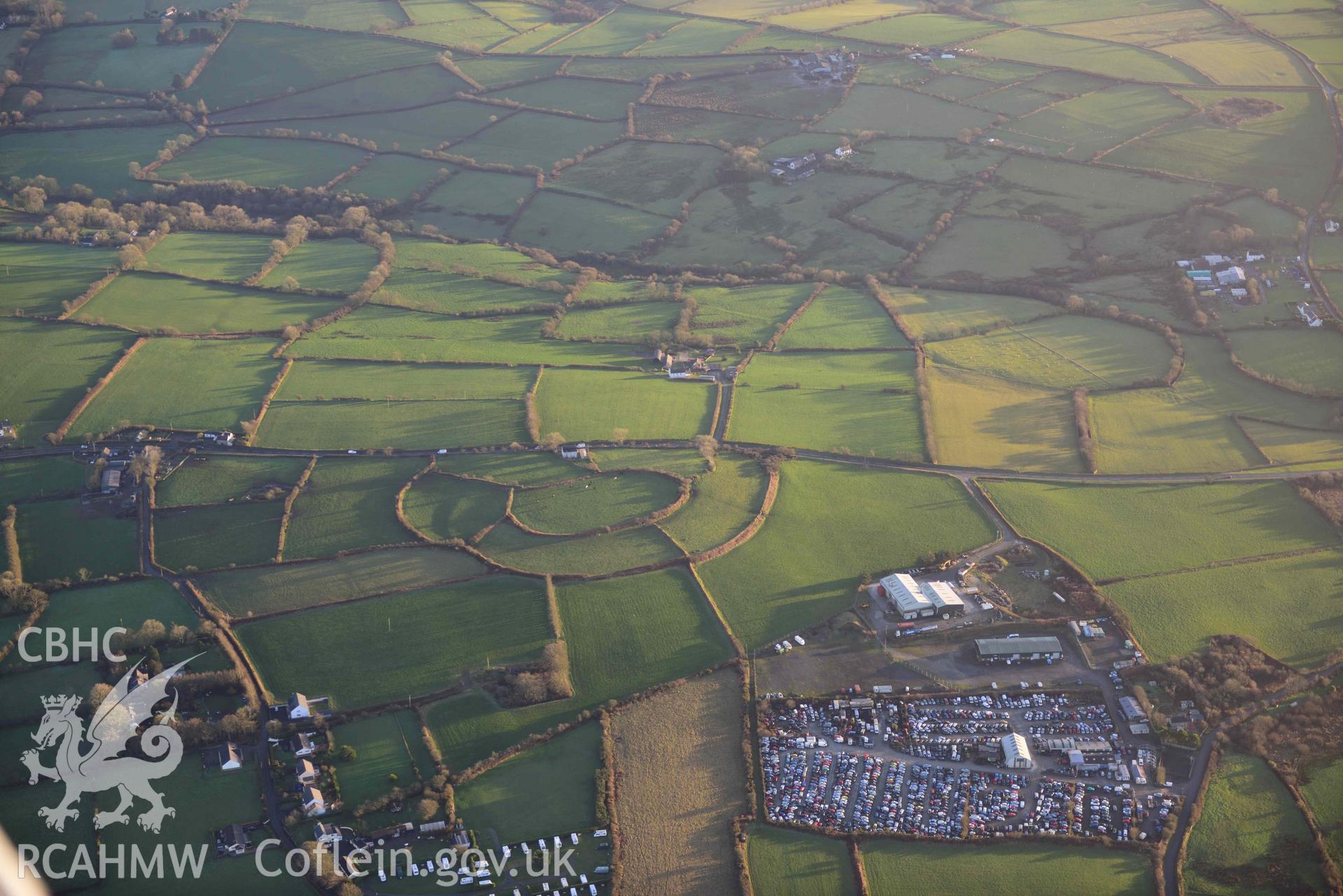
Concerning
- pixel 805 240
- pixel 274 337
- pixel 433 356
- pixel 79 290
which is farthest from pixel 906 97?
pixel 79 290

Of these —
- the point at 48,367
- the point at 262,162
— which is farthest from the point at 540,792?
the point at 262,162

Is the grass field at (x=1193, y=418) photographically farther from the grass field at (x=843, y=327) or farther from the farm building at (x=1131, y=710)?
the farm building at (x=1131, y=710)

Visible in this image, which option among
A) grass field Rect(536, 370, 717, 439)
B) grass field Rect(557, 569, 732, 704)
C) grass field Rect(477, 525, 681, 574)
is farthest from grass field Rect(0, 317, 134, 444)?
grass field Rect(557, 569, 732, 704)

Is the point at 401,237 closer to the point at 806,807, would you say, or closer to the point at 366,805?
the point at 366,805

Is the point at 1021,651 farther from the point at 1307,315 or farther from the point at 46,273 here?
the point at 46,273

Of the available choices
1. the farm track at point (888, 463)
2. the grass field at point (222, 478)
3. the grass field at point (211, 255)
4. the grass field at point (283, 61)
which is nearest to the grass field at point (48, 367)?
the farm track at point (888, 463)
